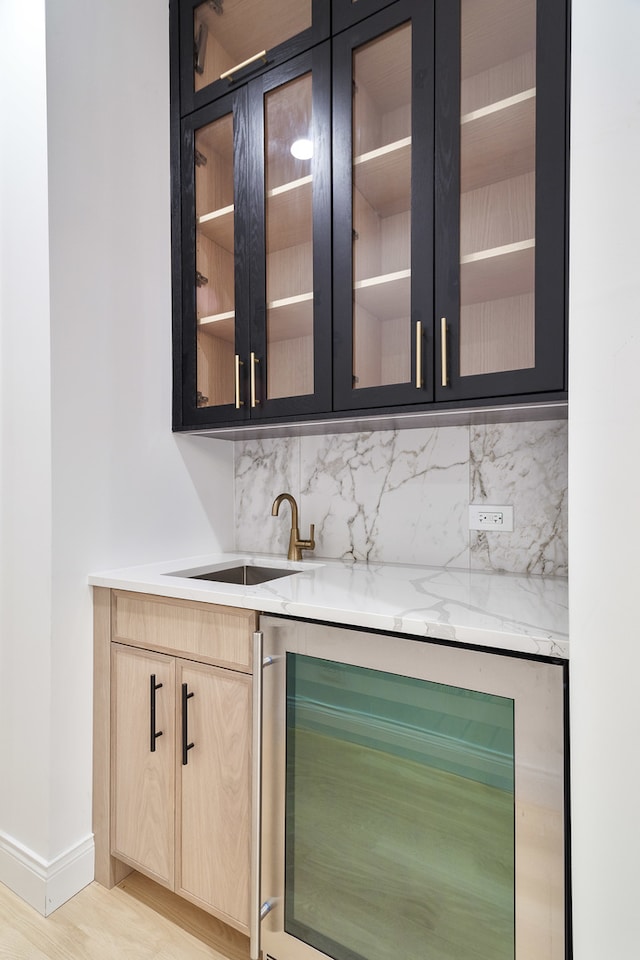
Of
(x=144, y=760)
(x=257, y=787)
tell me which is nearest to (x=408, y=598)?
(x=257, y=787)

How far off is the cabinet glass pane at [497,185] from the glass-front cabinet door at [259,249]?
0.40 metres

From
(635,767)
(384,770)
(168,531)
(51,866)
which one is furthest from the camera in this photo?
(168,531)

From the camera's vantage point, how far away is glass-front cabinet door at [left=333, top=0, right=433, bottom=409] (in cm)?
127

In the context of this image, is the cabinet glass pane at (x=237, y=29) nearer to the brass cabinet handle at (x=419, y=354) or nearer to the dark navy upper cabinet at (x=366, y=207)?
the dark navy upper cabinet at (x=366, y=207)

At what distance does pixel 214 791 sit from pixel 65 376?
3.92 ft

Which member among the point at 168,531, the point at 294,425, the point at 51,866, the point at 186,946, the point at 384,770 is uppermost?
the point at 294,425

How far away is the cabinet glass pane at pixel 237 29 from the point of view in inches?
59.9

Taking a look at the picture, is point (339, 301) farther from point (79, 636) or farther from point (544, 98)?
point (79, 636)

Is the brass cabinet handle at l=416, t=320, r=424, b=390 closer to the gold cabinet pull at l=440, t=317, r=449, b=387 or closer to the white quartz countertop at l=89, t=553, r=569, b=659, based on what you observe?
the gold cabinet pull at l=440, t=317, r=449, b=387

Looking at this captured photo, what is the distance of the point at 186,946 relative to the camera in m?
1.26

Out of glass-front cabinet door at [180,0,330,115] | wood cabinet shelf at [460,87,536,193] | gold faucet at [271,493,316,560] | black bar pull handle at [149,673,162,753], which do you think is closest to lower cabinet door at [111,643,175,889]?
black bar pull handle at [149,673,162,753]

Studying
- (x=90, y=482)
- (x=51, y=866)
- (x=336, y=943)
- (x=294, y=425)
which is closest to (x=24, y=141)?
(x=90, y=482)

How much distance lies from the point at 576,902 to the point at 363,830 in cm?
47

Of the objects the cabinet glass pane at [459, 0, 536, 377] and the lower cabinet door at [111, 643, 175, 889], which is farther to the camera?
the lower cabinet door at [111, 643, 175, 889]
